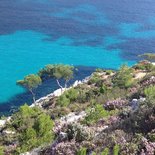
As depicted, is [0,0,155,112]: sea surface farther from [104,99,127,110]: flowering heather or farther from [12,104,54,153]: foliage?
[104,99,127,110]: flowering heather

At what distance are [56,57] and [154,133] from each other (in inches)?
2396

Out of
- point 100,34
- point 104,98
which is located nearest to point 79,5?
point 100,34

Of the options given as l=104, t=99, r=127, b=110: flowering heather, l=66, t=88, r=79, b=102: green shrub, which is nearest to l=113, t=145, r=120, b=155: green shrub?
l=104, t=99, r=127, b=110: flowering heather

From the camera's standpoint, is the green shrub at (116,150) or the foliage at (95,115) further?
the foliage at (95,115)

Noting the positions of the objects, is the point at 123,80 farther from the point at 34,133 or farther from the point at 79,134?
the point at 79,134

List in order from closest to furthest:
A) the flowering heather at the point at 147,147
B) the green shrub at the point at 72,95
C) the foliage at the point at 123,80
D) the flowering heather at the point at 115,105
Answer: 1. the flowering heather at the point at 147,147
2. the flowering heather at the point at 115,105
3. the foliage at the point at 123,80
4. the green shrub at the point at 72,95

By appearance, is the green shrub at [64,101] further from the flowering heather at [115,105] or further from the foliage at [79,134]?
the foliage at [79,134]

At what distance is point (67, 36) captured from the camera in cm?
8569

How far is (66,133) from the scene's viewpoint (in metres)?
18.8

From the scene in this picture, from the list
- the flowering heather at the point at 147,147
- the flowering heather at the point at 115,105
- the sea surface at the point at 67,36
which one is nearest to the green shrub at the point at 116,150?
the flowering heather at the point at 147,147

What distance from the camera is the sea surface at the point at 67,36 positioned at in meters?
70.5

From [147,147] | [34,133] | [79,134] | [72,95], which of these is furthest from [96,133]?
[72,95]

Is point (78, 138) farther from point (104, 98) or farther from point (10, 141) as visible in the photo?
point (104, 98)

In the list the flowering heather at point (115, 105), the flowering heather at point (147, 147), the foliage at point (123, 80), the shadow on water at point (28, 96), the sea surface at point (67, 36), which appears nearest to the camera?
the flowering heather at point (147, 147)
